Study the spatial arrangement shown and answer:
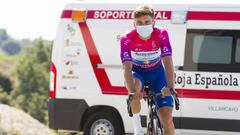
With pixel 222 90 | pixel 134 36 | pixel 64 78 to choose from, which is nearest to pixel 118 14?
pixel 64 78

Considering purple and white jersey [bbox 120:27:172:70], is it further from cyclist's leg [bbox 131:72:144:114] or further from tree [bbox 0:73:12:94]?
tree [bbox 0:73:12:94]

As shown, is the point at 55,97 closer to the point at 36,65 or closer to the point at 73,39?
the point at 73,39

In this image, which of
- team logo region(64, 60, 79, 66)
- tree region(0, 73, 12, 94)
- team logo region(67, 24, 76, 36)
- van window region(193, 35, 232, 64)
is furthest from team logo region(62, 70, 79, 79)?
tree region(0, 73, 12, 94)

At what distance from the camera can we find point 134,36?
640cm

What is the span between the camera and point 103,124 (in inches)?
405

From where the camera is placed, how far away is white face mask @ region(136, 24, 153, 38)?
6199 millimetres

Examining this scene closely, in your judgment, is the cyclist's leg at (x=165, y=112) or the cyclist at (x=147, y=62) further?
the cyclist's leg at (x=165, y=112)

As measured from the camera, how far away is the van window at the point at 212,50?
9.73 meters

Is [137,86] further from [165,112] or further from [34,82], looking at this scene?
[34,82]

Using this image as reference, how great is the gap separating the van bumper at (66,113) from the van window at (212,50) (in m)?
1.86

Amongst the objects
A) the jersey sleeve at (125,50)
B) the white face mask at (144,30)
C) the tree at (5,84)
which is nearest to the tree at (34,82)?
the tree at (5,84)

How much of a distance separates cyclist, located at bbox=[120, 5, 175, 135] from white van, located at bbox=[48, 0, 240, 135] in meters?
3.25

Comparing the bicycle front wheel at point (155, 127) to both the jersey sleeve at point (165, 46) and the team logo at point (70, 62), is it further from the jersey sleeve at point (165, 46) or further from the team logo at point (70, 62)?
the team logo at point (70, 62)

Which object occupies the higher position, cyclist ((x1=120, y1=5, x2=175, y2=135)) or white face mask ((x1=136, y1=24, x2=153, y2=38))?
white face mask ((x1=136, y1=24, x2=153, y2=38))
